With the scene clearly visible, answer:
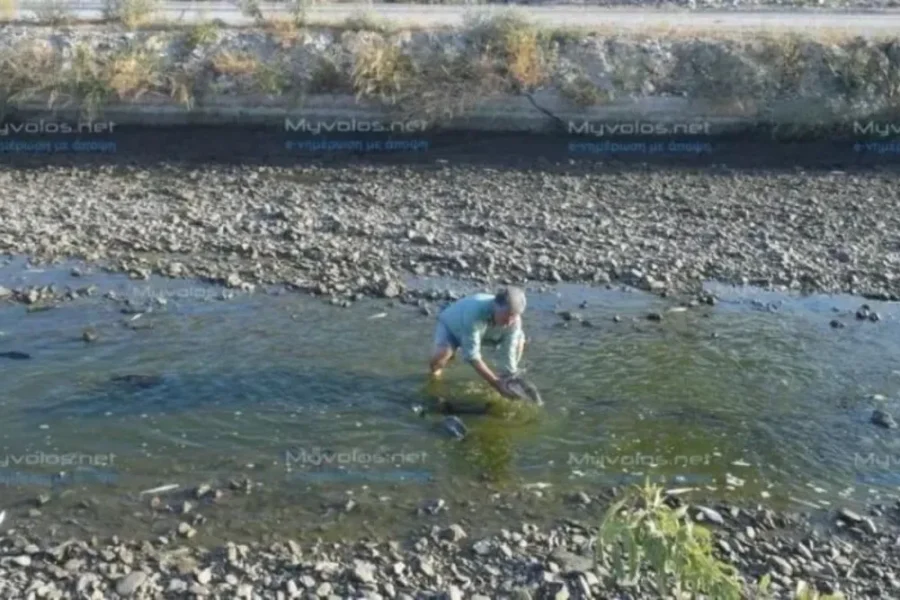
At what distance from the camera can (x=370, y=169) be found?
78.5 feet

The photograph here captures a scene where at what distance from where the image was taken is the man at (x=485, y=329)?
12383 mm

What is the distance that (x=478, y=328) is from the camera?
41.9 feet

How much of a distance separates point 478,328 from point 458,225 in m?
7.42

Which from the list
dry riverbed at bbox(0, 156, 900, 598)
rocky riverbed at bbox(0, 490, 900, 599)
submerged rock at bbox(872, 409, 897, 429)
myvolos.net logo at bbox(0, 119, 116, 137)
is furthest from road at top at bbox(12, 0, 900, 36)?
rocky riverbed at bbox(0, 490, 900, 599)

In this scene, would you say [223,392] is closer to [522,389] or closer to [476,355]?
[476,355]

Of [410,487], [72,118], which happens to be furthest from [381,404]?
[72,118]

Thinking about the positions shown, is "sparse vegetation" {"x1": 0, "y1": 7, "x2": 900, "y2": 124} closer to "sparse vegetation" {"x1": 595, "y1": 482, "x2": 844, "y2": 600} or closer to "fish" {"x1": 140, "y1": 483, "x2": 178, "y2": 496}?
"fish" {"x1": 140, "y1": 483, "x2": 178, "y2": 496}

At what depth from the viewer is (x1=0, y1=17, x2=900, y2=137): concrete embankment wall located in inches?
1045

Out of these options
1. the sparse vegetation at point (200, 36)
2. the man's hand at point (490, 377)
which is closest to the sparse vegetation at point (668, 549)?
the man's hand at point (490, 377)

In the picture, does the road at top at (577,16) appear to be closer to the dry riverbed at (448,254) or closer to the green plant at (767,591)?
the dry riverbed at (448,254)

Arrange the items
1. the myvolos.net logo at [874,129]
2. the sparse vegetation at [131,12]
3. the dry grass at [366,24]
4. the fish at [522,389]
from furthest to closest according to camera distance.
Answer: the sparse vegetation at [131,12] → the dry grass at [366,24] → the myvolos.net logo at [874,129] → the fish at [522,389]

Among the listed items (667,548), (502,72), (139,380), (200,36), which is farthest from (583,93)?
(667,548)

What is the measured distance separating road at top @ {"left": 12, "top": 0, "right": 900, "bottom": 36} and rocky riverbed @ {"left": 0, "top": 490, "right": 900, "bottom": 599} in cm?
2122

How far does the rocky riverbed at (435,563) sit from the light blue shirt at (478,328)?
245 cm
